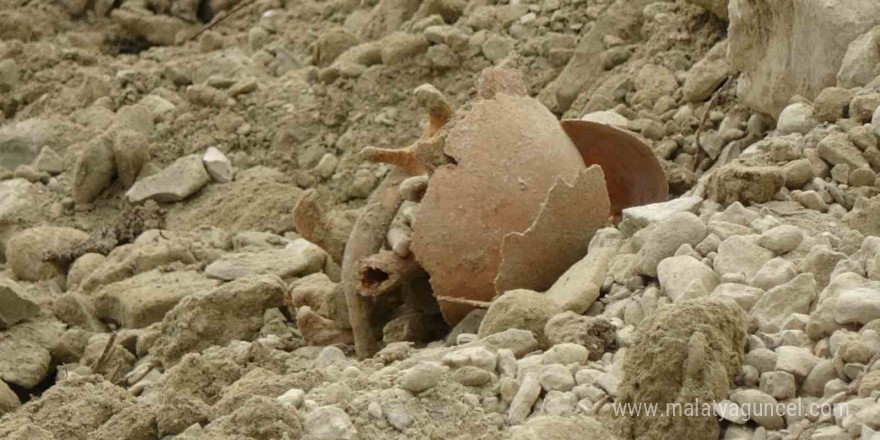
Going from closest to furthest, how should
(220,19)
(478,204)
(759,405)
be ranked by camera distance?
(759,405) → (478,204) → (220,19)

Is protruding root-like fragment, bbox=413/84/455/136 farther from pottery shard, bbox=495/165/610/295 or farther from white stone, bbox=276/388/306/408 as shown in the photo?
white stone, bbox=276/388/306/408

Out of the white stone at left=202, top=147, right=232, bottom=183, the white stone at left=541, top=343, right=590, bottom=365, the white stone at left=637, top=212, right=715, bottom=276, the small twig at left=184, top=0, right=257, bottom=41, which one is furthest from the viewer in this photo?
the small twig at left=184, top=0, right=257, bottom=41

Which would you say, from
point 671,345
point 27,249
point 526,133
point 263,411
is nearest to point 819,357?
point 671,345

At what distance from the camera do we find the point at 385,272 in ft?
15.7

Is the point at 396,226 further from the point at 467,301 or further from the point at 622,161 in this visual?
the point at 622,161

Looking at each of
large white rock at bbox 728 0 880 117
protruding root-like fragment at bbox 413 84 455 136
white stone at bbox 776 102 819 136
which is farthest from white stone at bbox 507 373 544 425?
large white rock at bbox 728 0 880 117

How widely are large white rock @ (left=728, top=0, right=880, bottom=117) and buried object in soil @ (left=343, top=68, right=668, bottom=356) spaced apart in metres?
0.83

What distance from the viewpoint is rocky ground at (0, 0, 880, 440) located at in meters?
3.30

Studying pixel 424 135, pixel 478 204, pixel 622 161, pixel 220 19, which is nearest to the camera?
pixel 478 204

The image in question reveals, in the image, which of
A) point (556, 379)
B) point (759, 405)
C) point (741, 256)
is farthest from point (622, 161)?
point (759, 405)

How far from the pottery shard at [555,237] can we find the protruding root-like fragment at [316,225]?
1188 millimetres

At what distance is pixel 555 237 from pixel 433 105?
0.71 m

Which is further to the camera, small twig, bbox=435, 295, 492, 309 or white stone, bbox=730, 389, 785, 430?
small twig, bbox=435, 295, 492, 309

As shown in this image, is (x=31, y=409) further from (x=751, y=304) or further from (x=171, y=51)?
(x=171, y=51)
